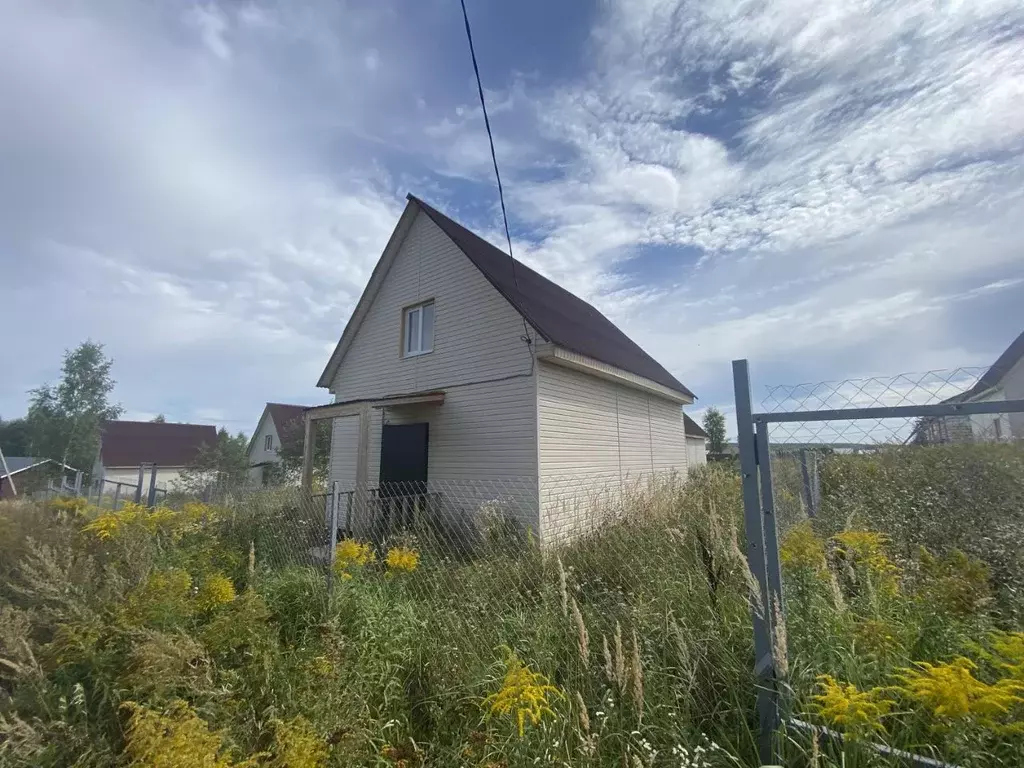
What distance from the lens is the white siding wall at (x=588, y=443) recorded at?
7.51 meters

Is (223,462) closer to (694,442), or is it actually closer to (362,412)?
(362,412)

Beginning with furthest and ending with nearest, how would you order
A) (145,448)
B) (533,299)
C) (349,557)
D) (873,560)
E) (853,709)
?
(145,448), (533,299), (349,557), (873,560), (853,709)

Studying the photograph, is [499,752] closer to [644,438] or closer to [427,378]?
[427,378]

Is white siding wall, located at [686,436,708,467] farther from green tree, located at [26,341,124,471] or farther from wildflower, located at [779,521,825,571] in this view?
green tree, located at [26,341,124,471]

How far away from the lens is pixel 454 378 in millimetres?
9336

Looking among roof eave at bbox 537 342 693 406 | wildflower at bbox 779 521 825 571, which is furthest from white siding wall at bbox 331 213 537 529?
wildflower at bbox 779 521 825 571

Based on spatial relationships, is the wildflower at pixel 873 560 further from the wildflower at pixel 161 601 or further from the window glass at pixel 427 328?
the window glass at pixel 427 328

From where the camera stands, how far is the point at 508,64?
430cm

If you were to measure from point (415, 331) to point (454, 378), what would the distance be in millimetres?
2061

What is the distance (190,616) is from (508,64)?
5.58 meters

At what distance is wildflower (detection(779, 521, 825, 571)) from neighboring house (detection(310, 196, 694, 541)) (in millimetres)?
3489

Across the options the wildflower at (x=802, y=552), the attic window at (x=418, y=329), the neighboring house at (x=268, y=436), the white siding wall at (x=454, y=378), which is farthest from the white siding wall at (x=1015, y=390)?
the neighboring house at (x=268, y=436)

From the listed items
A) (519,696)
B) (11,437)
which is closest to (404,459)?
(519,696)

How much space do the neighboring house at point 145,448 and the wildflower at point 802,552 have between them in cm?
3792
